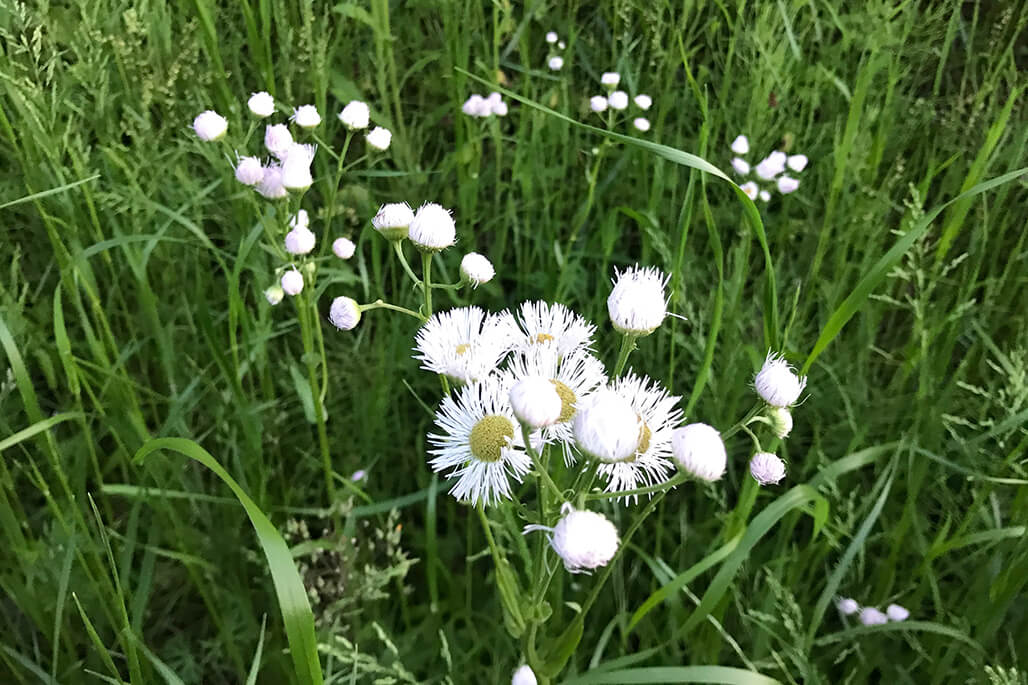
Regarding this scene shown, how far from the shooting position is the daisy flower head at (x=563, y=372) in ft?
2.23

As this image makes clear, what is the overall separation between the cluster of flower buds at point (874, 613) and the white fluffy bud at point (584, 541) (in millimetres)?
692

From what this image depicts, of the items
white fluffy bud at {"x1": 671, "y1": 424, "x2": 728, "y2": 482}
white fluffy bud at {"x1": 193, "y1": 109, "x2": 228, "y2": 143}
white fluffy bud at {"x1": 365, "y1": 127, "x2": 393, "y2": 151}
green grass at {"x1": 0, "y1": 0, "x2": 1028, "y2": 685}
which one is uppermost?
white fluffy bud at {"x1": 193, "y1": 109, "x2": 228, "y2": 143}

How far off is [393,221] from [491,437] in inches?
10.9

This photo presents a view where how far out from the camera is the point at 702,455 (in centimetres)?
56

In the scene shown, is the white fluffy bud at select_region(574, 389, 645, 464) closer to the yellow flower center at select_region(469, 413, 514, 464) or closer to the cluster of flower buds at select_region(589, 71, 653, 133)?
the yellow flower center at select_region(469, 413, 514, 464)

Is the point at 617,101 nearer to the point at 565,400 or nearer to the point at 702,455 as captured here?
the point at 565,400

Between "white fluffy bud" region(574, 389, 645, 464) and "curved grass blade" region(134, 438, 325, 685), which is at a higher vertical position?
"white fluffy bud" region(574, 389, 645, 464)

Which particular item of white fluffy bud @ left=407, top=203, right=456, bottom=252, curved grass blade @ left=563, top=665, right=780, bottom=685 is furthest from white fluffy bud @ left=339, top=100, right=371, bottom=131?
curved grass blade @ left=563, top=665, right=780, bottom=685

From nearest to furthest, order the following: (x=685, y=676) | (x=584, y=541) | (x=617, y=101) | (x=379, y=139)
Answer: (x=584, y=541)
(x=685, y=676)
(x=379, y=139)
(x=617, y=101)

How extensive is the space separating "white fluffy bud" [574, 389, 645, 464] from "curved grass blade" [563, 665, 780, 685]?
8.6 inches

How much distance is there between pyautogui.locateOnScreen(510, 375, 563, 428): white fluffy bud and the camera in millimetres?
563

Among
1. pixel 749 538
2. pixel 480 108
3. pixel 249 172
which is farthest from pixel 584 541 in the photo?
pixel 480 108

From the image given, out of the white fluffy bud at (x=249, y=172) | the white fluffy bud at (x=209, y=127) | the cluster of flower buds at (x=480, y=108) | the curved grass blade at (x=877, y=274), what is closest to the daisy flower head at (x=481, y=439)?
the curved grass blade at (x=877, y=274)

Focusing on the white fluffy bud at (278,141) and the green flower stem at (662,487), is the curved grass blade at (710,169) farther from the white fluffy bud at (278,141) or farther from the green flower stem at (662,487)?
the white fluffy bud at (278,141)
